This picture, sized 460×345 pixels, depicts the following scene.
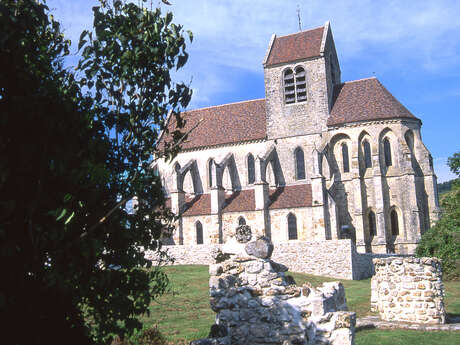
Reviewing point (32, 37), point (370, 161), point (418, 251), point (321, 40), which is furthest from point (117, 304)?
point (321, 40)

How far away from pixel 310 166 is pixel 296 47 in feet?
38.9

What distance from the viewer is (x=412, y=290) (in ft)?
51.2

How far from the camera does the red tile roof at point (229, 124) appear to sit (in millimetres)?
45062

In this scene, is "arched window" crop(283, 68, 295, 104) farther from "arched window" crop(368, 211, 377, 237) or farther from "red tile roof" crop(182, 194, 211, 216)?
"arched window" crop(368, 211, 377, 237)

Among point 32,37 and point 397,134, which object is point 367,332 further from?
point 397,134

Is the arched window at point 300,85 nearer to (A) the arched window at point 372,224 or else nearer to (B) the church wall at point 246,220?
(B) the church wall at point 246,220

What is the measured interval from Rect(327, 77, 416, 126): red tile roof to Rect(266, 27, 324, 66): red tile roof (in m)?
4.63

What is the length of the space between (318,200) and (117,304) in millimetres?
33798

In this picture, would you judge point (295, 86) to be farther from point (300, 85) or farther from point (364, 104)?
point (364, 104)

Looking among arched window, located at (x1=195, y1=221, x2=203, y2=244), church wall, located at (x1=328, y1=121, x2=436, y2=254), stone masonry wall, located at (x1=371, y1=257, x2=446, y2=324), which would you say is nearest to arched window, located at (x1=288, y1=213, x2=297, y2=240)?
church wall, located at (x1=328, y1=121, x2=436, y2=254)

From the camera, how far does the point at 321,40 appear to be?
147ft

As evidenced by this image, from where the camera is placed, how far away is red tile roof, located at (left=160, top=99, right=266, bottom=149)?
148 feet

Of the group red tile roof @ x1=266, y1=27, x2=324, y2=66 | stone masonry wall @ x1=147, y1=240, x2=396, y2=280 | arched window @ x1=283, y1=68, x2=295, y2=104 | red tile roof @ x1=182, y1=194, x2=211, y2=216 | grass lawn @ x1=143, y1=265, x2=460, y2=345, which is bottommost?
grass lawn @ x1=143, y1=265, x2=460, y2=345

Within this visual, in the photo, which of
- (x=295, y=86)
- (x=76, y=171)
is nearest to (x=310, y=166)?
(x=295, y=86)
